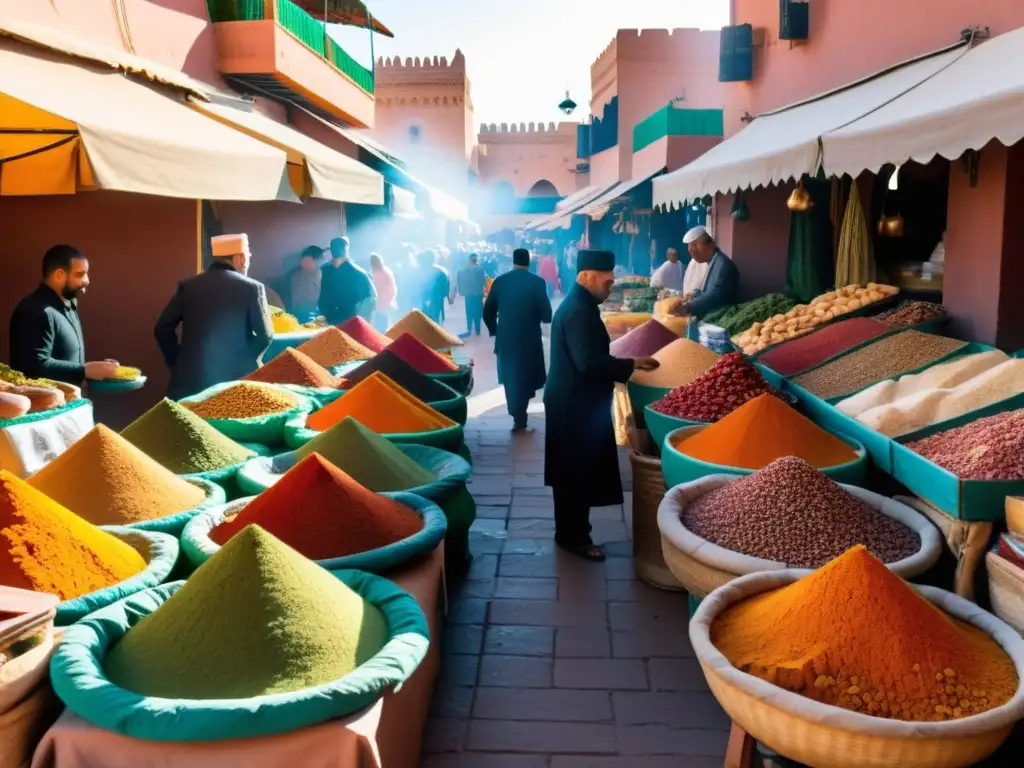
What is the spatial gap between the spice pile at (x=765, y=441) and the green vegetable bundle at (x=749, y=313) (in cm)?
307

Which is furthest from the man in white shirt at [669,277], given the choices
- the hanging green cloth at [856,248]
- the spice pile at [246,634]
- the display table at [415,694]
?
the spice pile at [246,634]

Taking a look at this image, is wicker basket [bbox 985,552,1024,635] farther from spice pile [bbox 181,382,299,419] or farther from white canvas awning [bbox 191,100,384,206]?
white canvas awning [bbox 191,100,384,206]

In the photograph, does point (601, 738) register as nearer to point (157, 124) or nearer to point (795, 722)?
point (795, 722)

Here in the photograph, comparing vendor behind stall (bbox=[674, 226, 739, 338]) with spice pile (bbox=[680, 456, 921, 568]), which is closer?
spice pile (bbox=[680, 456, 921, 568])

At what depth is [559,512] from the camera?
420 cm

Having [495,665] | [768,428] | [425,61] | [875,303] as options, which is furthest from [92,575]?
[425,61]

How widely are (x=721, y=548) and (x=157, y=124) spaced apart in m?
3.87

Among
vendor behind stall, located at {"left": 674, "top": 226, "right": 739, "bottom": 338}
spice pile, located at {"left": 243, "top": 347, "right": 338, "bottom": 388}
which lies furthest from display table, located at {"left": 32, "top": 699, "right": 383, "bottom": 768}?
vendor behind stall, located at {"left": 674, "top": 226, "right": 739, "bottom": 338}

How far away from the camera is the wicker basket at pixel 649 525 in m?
3.72

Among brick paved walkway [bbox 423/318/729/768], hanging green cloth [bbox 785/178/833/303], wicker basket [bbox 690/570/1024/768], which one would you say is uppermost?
hanging green cloth [bbox 785/178/833/303]

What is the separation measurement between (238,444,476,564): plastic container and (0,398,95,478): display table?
0.72 metres

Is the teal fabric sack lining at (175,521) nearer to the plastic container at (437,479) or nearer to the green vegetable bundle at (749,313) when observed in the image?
the plastic container at (437,479)

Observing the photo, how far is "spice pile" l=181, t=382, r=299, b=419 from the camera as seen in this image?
3875 mm

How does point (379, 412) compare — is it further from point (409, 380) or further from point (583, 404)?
point (583, 404)
